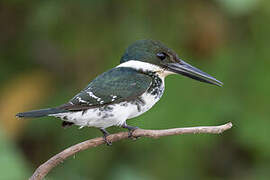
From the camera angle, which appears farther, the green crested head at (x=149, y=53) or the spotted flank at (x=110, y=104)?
the green crested head at (x=149, y=53)

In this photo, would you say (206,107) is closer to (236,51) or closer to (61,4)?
(236,51)

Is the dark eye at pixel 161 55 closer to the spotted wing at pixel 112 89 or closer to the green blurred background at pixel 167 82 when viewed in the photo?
the spotted wing at pixel 112 89

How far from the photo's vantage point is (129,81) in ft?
10.4

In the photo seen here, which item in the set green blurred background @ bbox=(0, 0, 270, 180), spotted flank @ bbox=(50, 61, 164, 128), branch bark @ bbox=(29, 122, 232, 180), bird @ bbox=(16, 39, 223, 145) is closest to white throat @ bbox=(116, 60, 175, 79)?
bird @ bbox=(16, 39, 223, 145)

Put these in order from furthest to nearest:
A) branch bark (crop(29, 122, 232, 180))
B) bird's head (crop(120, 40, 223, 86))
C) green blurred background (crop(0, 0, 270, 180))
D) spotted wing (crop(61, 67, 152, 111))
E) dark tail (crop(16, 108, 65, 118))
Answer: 1. green blurred background (crop(0, 0, 270, 180))
2. bird's head (crop(120, 40, 223, 86))
3. spotted wing (crop(61, 67, 152, 111))
4. dark tail (crop(16, 108, 65, 118))
5. branch bark (crop(29, 122, 232, 180))

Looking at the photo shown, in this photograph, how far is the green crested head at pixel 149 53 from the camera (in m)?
3.32

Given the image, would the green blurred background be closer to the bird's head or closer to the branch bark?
the bird's head

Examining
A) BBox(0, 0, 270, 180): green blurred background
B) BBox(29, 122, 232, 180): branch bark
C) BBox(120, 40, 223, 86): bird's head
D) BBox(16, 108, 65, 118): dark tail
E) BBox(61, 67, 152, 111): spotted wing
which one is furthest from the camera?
BBox(0, 0, 270, 180): green blurred background

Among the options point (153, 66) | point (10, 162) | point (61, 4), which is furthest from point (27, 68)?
point (153, 66)

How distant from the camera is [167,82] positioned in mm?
4598

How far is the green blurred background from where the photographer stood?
179 inches

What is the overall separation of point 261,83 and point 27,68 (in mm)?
2071

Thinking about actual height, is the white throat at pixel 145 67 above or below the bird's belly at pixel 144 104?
above

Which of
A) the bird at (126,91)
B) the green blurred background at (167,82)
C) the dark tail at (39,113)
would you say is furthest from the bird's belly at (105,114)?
the green blurred background at (167,82)
